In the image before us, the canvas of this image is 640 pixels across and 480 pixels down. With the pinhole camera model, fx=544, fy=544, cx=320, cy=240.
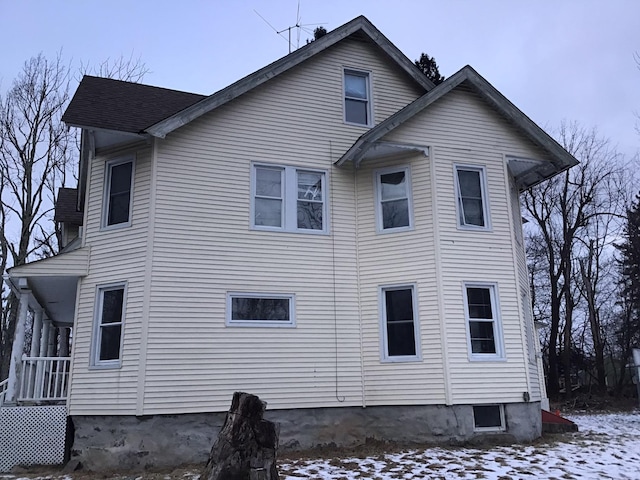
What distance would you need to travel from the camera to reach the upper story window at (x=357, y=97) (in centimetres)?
1258

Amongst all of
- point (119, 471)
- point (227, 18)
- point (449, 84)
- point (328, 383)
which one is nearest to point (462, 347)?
point (328, 383)

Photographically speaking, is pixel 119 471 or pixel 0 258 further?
pixel 0 258

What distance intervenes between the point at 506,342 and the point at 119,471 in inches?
301

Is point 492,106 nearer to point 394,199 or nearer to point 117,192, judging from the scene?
point 394,199

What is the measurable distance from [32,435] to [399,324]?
716 centimetres

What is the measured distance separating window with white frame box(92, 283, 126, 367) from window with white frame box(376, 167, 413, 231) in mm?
5477

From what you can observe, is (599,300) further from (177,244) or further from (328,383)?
(177,244)

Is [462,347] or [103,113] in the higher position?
[103,113]

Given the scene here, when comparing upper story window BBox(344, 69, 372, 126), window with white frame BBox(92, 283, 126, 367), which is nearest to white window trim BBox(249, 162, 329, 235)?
upper story window BBox(344, 69, 372, 126)

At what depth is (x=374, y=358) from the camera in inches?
434

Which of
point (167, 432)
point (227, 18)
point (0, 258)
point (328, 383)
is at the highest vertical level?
point (227, 18)

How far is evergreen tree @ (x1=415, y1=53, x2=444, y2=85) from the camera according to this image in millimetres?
23531

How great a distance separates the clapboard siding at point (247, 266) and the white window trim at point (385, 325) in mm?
525

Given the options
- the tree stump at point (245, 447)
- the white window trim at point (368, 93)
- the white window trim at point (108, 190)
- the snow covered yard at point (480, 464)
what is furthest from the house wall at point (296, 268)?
the tree stump at point (245, 447)
